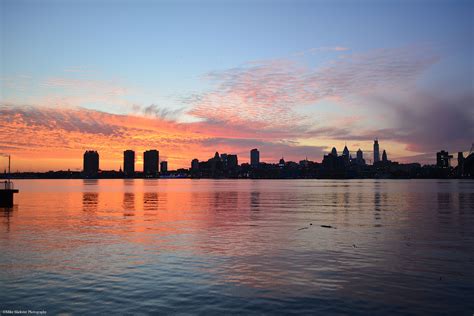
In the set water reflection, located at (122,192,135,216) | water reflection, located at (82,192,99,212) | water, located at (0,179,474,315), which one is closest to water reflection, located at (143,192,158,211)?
water reflection, located at (122,192,135,216)

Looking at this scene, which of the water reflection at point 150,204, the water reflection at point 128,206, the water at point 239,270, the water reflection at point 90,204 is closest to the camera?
the water at point 239,270

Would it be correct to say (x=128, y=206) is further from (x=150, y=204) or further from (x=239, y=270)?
(x=239, y=270)

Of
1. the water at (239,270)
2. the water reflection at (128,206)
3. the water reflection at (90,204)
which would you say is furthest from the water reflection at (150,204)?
the water at (239,270)

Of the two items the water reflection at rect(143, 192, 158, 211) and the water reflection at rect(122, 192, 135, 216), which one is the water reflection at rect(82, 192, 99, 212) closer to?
the water reflection at rect(122, 192, 135, 216)

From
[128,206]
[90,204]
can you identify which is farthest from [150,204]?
[90,204]

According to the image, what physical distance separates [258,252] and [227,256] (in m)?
2.86

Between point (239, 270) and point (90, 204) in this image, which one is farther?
point (90, 204)

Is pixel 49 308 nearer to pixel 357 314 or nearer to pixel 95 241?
pixel 357 314

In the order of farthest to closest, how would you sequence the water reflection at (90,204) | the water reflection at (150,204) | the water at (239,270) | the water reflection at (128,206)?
the water reflection at (150,204) < the water reflection at (90,204) < the water reflection at (128,206) < the water at (239,270)

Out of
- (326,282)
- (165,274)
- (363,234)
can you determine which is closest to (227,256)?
(165,274)

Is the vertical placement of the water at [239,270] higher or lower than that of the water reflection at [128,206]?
higher

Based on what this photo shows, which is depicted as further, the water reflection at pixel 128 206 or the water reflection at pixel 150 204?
the water reflection at pixel 150 204

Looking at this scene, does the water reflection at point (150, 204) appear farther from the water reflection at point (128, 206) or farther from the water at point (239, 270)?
the water at point (239, 270)

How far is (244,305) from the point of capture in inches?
813
